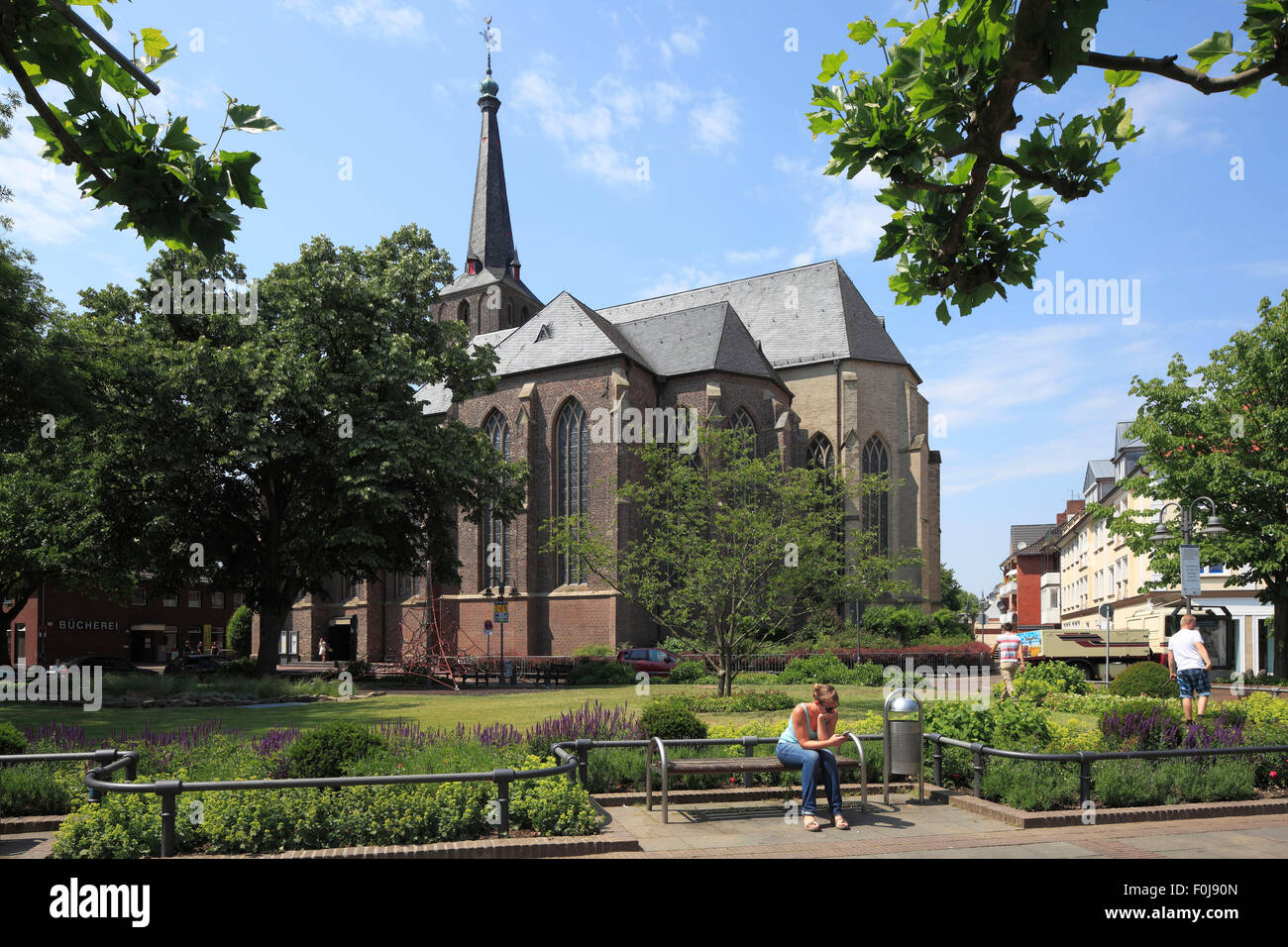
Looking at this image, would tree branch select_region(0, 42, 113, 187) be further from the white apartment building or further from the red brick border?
the white apartment building

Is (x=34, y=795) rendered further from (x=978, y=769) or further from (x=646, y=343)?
(x=646, y=343)

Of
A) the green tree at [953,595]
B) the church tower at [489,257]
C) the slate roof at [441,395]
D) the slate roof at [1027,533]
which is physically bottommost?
the green tree at [953,595]

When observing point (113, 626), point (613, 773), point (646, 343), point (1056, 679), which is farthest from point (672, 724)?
point (113, 626)

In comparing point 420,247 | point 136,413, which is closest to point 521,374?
point 420,247

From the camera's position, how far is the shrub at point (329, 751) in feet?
30.2

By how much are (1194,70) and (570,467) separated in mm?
39509

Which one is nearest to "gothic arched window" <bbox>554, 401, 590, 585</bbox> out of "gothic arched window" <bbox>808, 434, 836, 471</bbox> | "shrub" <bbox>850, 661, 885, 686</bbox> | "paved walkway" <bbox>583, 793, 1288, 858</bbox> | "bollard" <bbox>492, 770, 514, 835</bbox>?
"gothic arched window" <bbox>808, 434, 836, 471</bbox>

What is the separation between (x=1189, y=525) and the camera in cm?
1873

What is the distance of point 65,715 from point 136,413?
10.0 metres

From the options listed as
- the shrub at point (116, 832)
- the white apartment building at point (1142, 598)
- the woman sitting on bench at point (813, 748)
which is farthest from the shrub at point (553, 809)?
the white apartment building at point (1142, 598)

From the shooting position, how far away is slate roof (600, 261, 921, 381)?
4906 centimetres

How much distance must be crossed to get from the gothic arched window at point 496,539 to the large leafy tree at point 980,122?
39.0 meters

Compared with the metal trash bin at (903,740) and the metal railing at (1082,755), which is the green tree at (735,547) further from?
the metal trash bin at (903,740)

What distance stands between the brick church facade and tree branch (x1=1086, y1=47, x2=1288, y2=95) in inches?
1367
